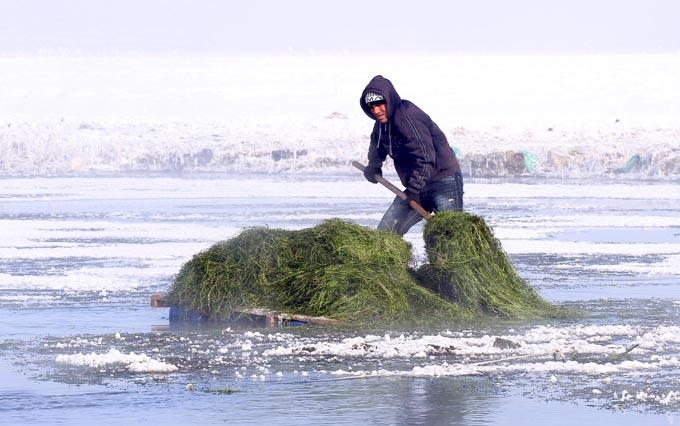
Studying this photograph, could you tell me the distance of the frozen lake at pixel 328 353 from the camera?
7.61 m

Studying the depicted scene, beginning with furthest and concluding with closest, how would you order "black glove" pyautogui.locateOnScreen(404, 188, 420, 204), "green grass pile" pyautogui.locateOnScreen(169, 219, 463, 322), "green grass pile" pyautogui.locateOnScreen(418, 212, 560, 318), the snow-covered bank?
the snow-covered bank → "black glove" pyautogui.locateOnScreen(404, 188, 420, 204) → "green grass pile" pyautogui.locateOnScreen(418, 212, 560, 318) → "green grass pile" pyautogui.locateOnScreen(169, 219, 463, 322)

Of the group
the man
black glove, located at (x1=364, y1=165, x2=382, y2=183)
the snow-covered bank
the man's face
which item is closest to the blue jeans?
the man

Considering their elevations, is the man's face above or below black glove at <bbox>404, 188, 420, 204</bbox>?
above

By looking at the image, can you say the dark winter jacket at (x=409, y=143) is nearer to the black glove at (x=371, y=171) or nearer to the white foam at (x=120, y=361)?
the black glove at (x=371, y=171)

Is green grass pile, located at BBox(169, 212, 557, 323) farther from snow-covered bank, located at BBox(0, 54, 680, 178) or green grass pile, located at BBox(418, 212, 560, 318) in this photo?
snow-covered bank, located at BBox(0, 54, 680, 178)

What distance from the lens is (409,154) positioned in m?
12.1

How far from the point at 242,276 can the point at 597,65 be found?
70.7 meters

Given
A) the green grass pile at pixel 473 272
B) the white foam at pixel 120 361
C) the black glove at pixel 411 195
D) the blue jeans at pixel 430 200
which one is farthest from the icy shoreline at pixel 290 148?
the white foam at pixel 120 361

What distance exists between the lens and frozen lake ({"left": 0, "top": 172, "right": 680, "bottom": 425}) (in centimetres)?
761

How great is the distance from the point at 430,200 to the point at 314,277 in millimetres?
1554

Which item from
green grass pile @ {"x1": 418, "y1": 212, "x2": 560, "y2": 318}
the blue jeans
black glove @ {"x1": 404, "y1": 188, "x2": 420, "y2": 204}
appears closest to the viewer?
green grass pile @ {"x1": 418, "y1": 212, "x2": 560, "y2": 318}

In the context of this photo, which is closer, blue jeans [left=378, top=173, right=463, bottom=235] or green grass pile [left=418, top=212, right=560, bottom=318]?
green grass pile [left=418, top=212, right=560, bottom=318]

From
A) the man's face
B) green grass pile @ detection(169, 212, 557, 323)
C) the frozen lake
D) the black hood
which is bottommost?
the frozen lake

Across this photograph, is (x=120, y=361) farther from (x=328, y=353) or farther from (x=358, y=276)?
(x=358, y=276)
